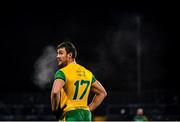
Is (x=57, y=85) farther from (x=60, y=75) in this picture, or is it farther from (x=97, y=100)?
(x=97, y=100)

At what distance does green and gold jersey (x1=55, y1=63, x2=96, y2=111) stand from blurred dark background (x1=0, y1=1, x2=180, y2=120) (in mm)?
35242

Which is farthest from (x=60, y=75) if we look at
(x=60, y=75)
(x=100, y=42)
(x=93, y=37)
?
(x=93, y=37)

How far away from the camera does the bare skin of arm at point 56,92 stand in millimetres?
6020

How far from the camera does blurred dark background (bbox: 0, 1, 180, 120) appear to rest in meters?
44.6

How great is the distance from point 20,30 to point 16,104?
20344mm

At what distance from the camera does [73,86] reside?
6.34 metres

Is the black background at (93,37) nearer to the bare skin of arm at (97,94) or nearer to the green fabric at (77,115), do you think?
the bare skin of arm at (97,94)

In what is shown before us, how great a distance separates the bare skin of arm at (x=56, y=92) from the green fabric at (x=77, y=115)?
0.90 ft

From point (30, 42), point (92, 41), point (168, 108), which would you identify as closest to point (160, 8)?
point (92, 41)

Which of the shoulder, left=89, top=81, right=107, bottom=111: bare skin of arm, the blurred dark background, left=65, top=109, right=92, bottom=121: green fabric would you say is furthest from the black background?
the shoulder

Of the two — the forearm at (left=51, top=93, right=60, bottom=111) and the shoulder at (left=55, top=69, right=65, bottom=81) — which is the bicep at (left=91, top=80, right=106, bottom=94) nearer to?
the shoulder at (left=55, top=69, right=65, bottom=81)

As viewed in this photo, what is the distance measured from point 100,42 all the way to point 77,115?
4192 cm

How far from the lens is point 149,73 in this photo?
149ft

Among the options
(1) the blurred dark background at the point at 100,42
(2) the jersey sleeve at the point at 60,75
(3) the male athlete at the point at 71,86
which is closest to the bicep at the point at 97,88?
(3) the male athlete at the point at 71,86
